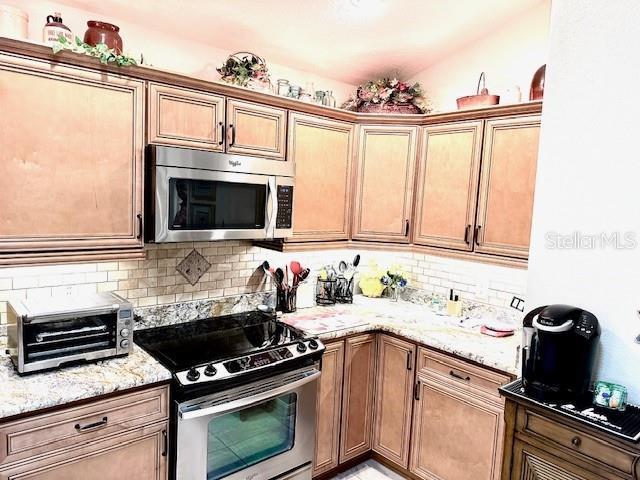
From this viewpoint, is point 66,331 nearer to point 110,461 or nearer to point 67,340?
point 67,340

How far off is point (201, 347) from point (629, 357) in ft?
6.30

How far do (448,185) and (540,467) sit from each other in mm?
1667

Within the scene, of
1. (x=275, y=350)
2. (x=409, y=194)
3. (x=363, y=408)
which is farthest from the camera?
(x=409, y=194)

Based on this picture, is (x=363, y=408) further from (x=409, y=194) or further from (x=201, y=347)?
(x=409, y=194)

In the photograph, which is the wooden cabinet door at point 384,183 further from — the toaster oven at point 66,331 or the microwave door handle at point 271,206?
the toaster oven at point 66,331

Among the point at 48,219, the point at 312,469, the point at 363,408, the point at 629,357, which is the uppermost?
the point at 48,219

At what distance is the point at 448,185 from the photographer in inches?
111

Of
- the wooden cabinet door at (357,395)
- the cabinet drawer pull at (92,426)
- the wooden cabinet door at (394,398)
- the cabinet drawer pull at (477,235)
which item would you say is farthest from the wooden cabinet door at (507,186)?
the cabinet drawer pull at (92,426)

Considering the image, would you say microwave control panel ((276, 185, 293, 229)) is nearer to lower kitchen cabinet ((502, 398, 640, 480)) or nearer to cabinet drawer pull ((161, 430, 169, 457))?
cabinet drawer pull ((161, 430, 169, 457))

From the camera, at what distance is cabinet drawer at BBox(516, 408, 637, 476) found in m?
1.51

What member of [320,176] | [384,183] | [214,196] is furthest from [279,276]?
[384,183]

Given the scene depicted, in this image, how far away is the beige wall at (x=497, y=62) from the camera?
2715mm

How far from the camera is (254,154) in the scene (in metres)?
2.47

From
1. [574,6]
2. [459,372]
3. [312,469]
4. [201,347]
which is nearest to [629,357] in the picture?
[459,372]
